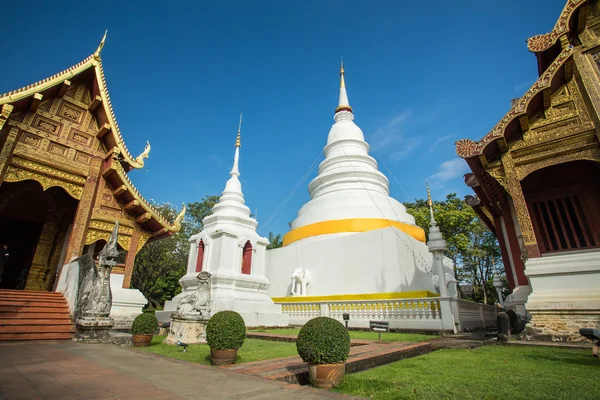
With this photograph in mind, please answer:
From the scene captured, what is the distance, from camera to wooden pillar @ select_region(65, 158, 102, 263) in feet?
32.0

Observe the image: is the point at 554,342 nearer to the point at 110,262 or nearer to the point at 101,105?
the point at 110,262

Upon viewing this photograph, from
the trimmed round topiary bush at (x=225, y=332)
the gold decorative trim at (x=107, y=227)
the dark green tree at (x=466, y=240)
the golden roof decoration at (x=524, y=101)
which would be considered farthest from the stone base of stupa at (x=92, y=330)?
the dark green tree at (x=466, y=240)

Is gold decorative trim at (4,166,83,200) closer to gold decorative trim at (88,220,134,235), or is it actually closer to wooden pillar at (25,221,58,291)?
gold decorative trim at (88,220,134,235)

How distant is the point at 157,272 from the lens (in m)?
25.9

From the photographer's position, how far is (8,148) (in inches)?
347

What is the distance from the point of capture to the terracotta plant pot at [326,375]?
3645 mm

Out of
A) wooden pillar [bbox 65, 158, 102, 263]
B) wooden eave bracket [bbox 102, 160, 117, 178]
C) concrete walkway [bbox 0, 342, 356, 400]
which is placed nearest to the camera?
concrete walkway [bbox 0, 342, 356, 400]

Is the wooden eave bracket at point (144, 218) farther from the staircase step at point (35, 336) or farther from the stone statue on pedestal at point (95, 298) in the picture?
the staircase step at point (35, 336)

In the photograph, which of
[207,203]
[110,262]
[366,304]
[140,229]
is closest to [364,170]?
[366,304]

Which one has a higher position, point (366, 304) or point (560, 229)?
point (560, 229)

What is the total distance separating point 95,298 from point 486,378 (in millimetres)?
8324

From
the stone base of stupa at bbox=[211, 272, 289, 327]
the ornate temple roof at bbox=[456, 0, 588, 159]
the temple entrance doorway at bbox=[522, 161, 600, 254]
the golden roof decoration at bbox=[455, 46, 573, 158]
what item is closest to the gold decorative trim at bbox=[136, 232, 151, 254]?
the stone base of stupa at bbox=[211, 272, 289, 327]

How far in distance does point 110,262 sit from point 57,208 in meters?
6.07

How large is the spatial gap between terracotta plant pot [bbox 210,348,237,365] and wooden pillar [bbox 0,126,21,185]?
8.17m
